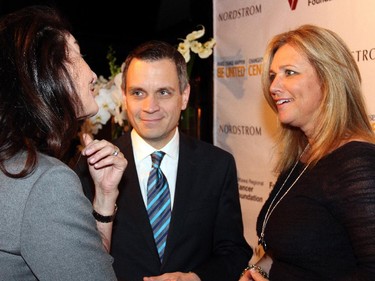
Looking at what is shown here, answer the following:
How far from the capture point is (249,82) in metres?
3.15

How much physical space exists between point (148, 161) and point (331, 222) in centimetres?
104

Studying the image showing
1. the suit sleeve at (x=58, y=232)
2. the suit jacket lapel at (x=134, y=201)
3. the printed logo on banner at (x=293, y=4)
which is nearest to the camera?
the suit sleeve at (x=58, y=232)

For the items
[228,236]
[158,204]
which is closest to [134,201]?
[158,204]

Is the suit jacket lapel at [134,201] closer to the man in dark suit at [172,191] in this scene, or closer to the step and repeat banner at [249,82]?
the man in dark suit at [172,191]

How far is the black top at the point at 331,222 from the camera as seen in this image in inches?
57.9

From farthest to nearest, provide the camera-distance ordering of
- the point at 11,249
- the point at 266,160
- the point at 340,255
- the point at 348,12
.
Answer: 1. the point at 266,160
2. the point at 348,12
3. the point at 340,255
4. the point at 11,249

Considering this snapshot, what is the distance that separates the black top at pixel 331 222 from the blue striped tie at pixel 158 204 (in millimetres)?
591

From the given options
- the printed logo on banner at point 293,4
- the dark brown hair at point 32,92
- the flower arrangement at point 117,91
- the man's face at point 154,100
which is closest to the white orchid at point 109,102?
the flower arrangement at point 117,91

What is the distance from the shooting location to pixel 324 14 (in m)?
2.52

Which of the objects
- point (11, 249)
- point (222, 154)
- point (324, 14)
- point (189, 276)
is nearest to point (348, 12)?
point (324, 14)

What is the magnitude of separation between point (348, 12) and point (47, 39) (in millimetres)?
1719

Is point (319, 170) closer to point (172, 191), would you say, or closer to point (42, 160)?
point (172, 191)

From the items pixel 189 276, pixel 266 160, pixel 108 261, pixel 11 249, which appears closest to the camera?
pixel 11 249

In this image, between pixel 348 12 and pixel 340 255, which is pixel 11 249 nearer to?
pixel 340 255
